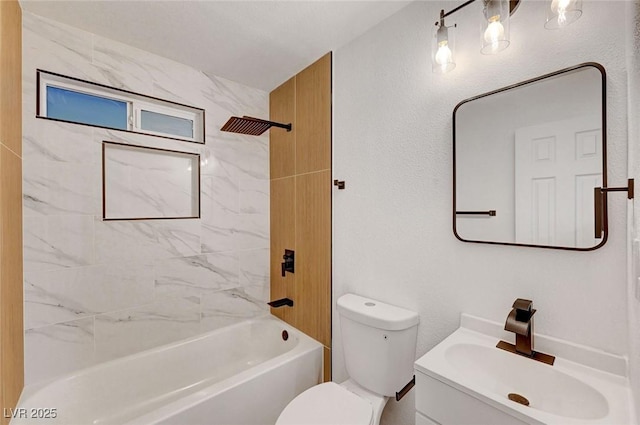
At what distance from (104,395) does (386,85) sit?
8.19ft

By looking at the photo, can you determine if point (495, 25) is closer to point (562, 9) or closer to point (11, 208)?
point (562, 9)

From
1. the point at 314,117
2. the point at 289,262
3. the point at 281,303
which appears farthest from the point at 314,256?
the point at 314,117

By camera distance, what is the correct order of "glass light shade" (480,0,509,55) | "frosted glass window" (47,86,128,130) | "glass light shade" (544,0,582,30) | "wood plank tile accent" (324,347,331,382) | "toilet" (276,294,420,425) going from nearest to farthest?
"glass light shade" (544,0,582,30) < "glass light shade" (480,0,509,55) < "toilet" (276,294,420,425) < "frosted glass window" (47,86,128,130) < "wood plank tile accent" (324,347,331,382)

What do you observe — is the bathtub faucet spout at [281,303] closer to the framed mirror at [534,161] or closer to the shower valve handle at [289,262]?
the shower valve handle at [289,262]

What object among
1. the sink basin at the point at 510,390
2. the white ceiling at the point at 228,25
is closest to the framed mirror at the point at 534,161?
A: the sink basin at the point at 510,390

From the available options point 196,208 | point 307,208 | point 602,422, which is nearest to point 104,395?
point 196,208

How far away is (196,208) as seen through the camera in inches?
87.1

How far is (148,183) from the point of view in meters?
2.01

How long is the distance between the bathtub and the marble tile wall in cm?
10

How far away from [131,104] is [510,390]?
8.57 feet

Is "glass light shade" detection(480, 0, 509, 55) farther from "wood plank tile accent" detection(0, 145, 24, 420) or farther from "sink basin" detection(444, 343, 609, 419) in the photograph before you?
"wood plank tile accent" detection(0, 145, 24, 420)

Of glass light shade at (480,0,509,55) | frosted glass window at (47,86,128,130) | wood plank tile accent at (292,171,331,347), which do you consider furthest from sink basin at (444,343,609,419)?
frosted glass window at (47,86,128,130)

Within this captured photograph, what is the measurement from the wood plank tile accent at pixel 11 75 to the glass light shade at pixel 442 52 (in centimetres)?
179

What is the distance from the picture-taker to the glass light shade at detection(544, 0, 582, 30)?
92 centimetres
